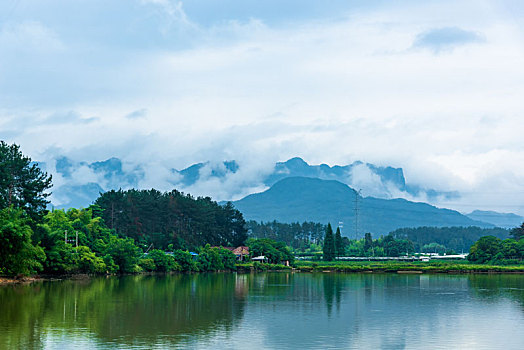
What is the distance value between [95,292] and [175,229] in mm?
61268

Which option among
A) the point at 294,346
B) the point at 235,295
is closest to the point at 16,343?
the point at 294,346

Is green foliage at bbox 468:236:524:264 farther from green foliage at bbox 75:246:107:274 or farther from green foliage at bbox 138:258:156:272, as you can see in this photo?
green foliage at bbox 75:246:107:274

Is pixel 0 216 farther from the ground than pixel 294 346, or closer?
farther from the ground

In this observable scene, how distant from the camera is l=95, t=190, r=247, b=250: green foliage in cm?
10781

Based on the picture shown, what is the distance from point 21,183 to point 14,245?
17.2 m

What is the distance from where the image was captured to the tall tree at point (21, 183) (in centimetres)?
6881

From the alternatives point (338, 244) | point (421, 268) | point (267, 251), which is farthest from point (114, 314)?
point (338, 244)

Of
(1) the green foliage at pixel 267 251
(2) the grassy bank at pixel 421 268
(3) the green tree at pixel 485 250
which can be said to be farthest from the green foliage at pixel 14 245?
(3) the green tree at pixel 485 250

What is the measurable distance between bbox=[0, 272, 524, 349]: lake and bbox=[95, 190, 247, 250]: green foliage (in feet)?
161

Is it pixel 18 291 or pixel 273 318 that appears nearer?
pixel 273 318

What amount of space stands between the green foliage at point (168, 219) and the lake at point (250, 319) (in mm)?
49022

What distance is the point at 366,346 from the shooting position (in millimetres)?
28859

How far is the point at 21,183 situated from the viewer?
7006 centimetres

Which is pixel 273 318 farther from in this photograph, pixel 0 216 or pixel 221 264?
pixel 221 264
